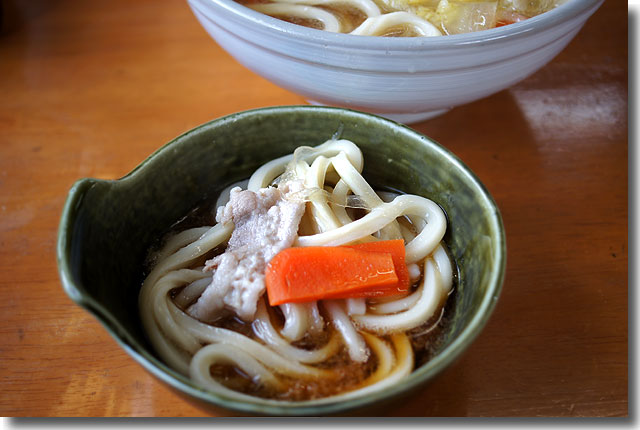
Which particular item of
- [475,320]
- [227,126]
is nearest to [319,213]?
[227,126]

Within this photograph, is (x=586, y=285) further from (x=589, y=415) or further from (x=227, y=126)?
(x=227, y=126)

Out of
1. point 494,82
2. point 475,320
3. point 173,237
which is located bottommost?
point 173,237

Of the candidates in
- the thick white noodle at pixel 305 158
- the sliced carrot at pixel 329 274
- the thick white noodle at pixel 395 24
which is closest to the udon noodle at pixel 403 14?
the thick white noodle at pixel 395 24

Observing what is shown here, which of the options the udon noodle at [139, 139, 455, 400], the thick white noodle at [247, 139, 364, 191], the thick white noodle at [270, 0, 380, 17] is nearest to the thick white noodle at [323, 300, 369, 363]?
the udon noodle at [139, 139, 455, 400]

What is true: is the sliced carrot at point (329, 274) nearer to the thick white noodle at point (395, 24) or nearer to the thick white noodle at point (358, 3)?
the thick white noodle at point (395, 24)

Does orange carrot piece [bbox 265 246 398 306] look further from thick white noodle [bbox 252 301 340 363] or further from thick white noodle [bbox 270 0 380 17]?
thick white noodle [bbox 270 0 380 17]

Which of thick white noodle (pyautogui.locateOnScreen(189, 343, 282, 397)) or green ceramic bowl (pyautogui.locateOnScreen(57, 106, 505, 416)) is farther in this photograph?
thick white noodle (pyautogui.locateOnScreen(189, 343, 282, 397))
